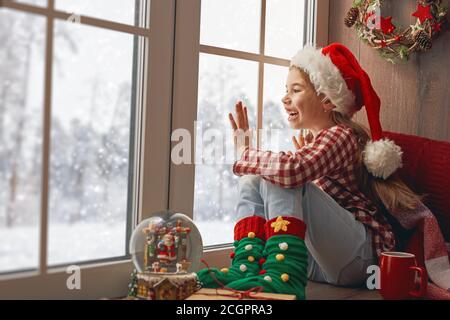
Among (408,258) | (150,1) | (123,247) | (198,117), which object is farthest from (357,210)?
(150,1)

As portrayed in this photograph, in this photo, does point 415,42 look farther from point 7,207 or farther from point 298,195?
point 7,207

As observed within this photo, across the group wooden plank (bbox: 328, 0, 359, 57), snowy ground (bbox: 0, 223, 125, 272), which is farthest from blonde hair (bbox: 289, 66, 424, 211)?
snowy ground (bbox: 0, 223, 125, 272)

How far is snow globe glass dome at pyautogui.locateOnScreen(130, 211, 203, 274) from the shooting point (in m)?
1.43

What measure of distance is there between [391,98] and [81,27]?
4.01 feet

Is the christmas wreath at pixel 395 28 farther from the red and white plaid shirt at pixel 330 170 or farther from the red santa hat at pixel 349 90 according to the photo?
the red and white plaid shirt at pixel 330 170

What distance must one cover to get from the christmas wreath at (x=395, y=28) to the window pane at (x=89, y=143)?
0.97 metres

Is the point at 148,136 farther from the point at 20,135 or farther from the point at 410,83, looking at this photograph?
the point at 410,83

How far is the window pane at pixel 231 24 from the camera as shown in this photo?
6.06 ft

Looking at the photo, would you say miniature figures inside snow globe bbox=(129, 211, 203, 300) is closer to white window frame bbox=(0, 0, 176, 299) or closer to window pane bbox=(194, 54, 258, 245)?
white window frame bbox=(0, 0, 176, 299)

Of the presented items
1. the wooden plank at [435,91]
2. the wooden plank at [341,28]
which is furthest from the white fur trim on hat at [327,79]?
the wooden plank at [341,28]

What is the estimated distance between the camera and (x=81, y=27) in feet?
4.96

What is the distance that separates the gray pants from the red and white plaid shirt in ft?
0.11

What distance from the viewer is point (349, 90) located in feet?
5.84

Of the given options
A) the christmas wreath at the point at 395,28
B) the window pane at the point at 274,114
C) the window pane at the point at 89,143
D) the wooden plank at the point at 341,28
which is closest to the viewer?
the window pane at the point at 89,143
